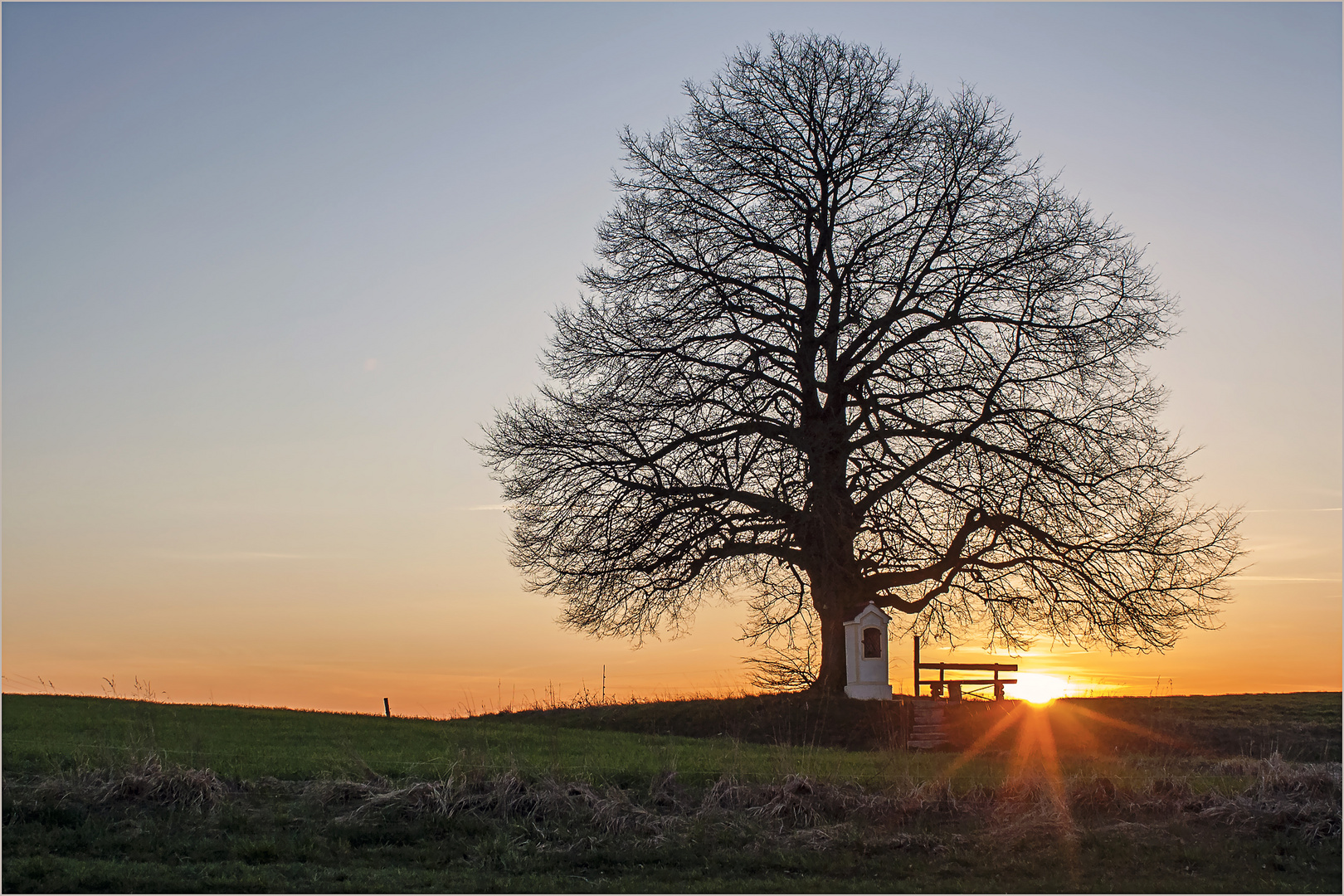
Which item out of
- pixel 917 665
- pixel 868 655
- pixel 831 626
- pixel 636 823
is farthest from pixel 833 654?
pixel 636 823

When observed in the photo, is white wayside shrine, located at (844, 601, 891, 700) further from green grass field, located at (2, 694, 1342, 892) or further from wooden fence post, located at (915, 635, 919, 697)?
green grass field, located at (2, 694, 1342, 892)

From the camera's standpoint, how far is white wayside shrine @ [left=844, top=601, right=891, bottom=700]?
907 inches

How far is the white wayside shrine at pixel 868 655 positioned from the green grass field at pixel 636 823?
23.0ft

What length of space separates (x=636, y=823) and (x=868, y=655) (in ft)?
38.6

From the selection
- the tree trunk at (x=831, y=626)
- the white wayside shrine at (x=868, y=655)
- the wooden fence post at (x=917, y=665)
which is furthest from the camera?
the tree trunk at (x=831, y=626)

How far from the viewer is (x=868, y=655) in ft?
76.1

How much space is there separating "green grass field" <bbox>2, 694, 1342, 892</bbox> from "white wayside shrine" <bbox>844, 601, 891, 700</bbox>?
7001 millimetres

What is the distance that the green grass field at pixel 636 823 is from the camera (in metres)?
11.1

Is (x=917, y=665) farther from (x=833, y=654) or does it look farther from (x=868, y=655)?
(x=833, y=654)

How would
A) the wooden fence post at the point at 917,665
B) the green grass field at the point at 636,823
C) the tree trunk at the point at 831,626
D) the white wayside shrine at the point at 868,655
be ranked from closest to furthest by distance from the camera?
the green grass field at the point at 636,823 < the white wayside shrine at the point at 868,655 < the wooden fence post at the point at 917,665 < the tree trunk at the point at 831,626

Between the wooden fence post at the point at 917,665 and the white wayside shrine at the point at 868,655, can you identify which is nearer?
the white wayside shrine at the point at 868,655

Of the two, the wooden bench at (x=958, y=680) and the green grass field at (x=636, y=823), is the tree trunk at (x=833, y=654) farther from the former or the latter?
the green grass field at (x=636, y=823)

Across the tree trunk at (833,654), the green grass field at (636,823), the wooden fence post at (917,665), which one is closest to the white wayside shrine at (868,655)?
the tree trunk at (833,654)

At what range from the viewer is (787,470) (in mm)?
22641
